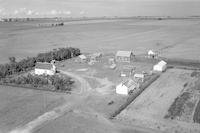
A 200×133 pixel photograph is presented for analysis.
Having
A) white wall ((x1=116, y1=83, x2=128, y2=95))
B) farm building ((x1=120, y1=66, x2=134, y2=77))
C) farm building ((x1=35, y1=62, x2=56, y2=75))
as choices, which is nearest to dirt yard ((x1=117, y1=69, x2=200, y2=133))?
→ white wall ((x1=116, y1=83, x2=128, y2=95))

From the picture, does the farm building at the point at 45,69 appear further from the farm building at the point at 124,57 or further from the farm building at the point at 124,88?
the farm building at the point at 124,57

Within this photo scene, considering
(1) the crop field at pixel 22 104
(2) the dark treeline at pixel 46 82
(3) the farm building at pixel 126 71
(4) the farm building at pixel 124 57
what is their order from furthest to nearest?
1. (4) the farm building at pixel 124 57
2. (3) the farm building at pixel 126 71
3. (2) the dark treeline at pixel 46 82
4. (1) the crop field at pixel 22 104

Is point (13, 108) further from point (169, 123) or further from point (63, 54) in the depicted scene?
point (63, 54)

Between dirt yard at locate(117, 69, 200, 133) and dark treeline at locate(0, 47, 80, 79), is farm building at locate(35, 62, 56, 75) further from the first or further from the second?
dirt yard at locate(117, 69, 200, 133)

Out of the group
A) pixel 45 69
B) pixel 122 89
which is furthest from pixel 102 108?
pixel 45 69

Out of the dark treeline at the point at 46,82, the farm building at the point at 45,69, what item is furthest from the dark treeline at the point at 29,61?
the farm building at the point at 45,69

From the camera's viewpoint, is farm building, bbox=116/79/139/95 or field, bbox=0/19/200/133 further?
farm building, bbox=116/79/139/95
